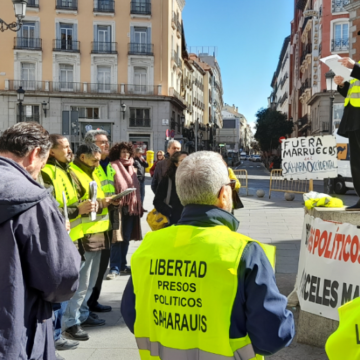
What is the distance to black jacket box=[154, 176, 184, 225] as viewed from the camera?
20.7 feet

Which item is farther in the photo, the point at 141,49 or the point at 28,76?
the point at 141,49

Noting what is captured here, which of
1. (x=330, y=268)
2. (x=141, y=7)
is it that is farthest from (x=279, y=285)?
(x=141, y=7)

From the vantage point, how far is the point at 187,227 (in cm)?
221

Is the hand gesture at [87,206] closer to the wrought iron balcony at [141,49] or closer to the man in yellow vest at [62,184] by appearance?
the man in yellow vest at [62,184]

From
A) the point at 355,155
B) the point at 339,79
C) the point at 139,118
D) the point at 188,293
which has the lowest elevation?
the point at 188,293

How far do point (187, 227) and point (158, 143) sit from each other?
41.1 meters

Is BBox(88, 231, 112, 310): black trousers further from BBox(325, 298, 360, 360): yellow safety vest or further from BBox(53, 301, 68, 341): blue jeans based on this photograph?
BBox(325, 298, 360, 360): yellow safety vest


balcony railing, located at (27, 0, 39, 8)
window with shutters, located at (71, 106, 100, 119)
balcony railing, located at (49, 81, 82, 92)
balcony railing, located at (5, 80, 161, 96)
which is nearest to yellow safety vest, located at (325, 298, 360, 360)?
window with shutters, located at (71, 106, 100, 119)

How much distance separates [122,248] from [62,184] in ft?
9.79

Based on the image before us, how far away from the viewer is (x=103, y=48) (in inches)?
1697

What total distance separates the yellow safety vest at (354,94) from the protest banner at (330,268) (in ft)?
4.69

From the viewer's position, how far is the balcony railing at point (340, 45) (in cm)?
3950

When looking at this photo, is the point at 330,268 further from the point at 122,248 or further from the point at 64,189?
the point at 122,248

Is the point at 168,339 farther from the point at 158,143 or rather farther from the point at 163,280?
the point at 158,143
